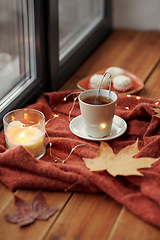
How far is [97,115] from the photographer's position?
73 cm

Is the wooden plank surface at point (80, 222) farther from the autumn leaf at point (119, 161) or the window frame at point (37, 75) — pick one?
the window frame at point (37, 75)

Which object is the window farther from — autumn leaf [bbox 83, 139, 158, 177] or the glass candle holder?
autumn leaf [bbox 83, 139, 158, 177]

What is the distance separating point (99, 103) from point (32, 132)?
18cm

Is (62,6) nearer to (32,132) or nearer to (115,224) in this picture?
(32,132)

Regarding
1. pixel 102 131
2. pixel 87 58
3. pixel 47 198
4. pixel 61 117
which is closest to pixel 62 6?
pixel 87 58

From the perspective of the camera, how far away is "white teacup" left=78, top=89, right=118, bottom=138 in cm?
73

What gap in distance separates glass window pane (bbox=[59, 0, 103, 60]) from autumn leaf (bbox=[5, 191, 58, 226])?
622 millimetres

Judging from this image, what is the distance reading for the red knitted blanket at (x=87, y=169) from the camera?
1.94 feet

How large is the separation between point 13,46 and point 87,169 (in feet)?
1.51

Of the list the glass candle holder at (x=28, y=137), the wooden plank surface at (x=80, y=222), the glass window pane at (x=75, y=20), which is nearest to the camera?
the wooden plank surface at (x=80, y=222)

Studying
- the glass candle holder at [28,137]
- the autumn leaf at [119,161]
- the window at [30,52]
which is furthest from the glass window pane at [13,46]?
the autumn leaf at [119,161]

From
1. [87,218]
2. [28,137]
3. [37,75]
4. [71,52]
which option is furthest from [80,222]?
[71,52]

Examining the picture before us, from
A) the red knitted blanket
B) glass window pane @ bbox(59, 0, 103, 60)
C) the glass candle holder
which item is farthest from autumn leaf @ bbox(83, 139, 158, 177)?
glass window pane @ bbox(59, 0, 103, 60)

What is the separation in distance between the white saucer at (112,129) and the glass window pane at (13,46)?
0.71ft
